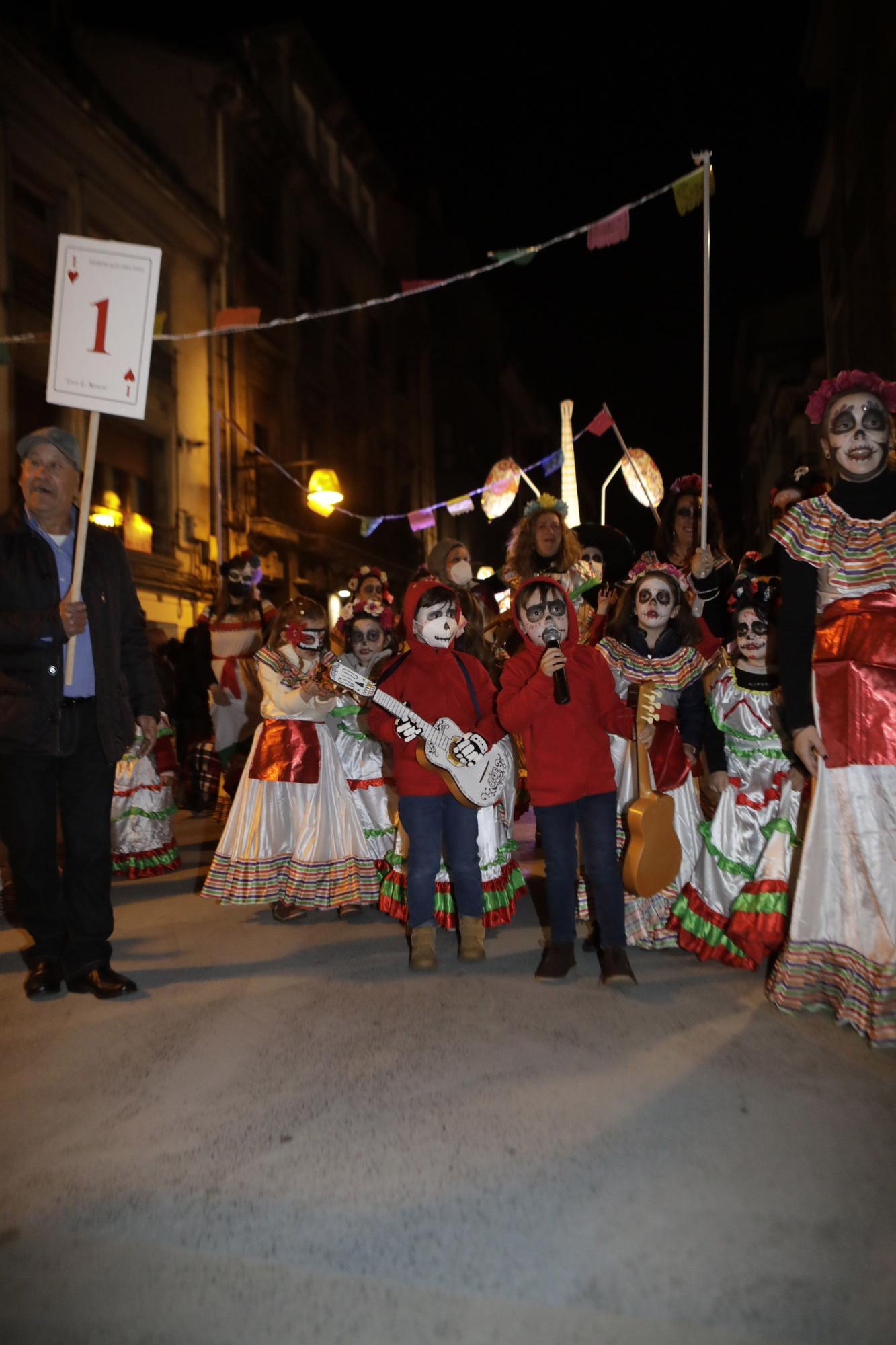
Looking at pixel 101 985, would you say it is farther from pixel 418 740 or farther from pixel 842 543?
pixel 842 543

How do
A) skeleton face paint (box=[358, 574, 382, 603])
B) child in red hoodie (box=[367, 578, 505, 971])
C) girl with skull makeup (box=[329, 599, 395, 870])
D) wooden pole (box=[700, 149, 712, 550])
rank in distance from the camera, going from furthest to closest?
skeleton face paint (box=[358, 574, 382, 603])
girl with skull makeup (box=[329, 599, 395, 870])
wooden pole (box=[700, 149, 712, 550])
child in red hoodie (box=[367, 578, 505, 971])

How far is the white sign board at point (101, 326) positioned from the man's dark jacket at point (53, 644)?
587 mm

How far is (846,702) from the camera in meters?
3.45

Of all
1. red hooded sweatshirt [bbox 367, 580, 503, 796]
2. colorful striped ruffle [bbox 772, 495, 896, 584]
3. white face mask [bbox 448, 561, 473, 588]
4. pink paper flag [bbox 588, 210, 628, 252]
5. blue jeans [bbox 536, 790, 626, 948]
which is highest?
pink paper flag [bbox 588, 210, 628, 252]

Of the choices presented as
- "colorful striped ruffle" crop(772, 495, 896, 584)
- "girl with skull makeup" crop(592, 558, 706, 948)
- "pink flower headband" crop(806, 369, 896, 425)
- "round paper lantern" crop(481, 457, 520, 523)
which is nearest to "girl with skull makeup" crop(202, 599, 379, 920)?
"girl with skull makeup" crop(592, 558, 706, 948)

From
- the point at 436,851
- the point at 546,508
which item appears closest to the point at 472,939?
the point at 436,851

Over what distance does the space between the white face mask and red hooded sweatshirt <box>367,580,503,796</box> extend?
4.36 ft

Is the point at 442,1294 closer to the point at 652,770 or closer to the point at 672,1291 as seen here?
the point at 672,1291

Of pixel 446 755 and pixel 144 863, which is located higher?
pixel 446 755

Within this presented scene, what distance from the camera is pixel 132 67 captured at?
19672mm

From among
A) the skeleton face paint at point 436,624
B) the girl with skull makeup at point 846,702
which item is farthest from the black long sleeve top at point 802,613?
the skeleton face paint at point 436,624

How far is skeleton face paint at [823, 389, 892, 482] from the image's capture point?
11.7 feet

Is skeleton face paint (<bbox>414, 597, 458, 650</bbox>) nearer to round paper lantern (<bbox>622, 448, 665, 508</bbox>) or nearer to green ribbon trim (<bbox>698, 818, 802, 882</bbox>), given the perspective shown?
green ribbon trim (<bbox>698, 818, 802, 882</bbox>)

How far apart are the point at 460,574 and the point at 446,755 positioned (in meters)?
2.02
